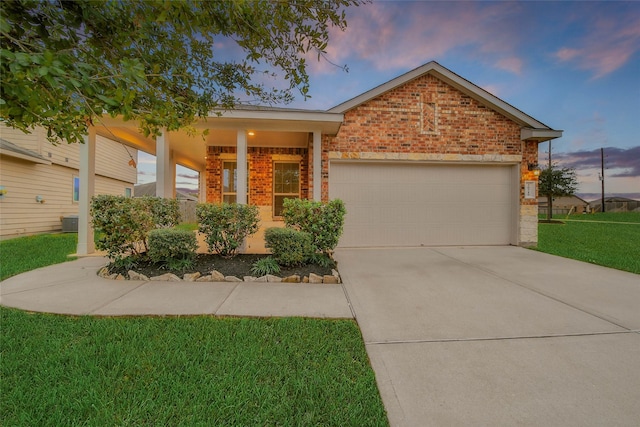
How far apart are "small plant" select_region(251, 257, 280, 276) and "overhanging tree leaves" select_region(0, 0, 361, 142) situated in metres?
2.60

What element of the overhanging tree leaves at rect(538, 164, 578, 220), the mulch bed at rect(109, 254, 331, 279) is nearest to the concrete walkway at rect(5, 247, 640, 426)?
the mulch bed at rect(109, 254, 331, 279)

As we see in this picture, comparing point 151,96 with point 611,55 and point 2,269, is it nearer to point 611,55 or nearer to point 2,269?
point 2,269

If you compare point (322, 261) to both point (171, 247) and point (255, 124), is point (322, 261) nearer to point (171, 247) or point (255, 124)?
point (171, 247)

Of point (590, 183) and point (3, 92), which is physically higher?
point (590, 183)

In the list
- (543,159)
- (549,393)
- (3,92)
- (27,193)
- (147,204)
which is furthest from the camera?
(543,159)

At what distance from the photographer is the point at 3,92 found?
1.26 meters

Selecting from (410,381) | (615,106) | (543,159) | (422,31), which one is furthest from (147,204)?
(543,159)

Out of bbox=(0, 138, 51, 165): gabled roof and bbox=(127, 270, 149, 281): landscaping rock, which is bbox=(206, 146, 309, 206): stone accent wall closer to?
bbox=(127, 270, 149, 281): landscaping rock

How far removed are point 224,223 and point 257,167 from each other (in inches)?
205

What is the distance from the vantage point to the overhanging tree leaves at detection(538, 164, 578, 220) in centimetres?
1908

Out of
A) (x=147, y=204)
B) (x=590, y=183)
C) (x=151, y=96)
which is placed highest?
(x=590, y=183)

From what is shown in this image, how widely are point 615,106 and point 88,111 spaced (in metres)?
19.0

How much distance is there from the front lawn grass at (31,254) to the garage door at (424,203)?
244 inches

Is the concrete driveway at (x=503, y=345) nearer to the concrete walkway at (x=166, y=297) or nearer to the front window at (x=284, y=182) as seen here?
the concrete walkway at (x=166, y=297)
